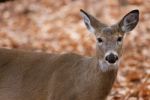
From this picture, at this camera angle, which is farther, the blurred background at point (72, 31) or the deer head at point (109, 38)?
the blurred background at point (72, 31)

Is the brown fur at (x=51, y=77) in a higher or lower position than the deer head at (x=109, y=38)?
Result: lower

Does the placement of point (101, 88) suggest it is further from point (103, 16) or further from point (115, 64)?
point (103, 16)

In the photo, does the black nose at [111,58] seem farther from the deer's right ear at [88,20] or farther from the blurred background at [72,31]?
the blurred background at [72,31]

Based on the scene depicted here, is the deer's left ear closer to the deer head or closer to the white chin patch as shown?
the deer head

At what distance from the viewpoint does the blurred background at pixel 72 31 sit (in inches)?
418

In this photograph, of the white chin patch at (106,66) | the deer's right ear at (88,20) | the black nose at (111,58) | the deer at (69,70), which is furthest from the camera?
the deer's right ear at (88,20)

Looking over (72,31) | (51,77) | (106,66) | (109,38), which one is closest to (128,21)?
(109,38)

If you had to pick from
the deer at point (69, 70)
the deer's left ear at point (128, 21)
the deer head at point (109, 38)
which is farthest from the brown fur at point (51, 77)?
the deer's left ear at point (128, 21)

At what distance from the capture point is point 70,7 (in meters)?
14.7

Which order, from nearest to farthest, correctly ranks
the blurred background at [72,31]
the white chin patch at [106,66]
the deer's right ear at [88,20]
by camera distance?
1. the white chin patch at [106,66]
2. the deer's right ear at [88,20]
3. the blurred background at [72,31]

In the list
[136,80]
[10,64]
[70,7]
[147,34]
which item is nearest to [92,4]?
[70,7]

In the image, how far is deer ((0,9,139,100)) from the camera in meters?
7.09

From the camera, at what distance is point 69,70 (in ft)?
24.2

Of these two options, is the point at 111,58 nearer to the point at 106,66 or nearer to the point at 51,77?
the point at 106,66
